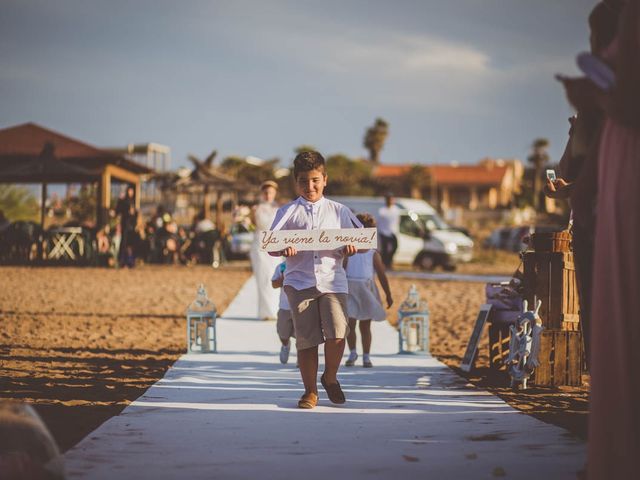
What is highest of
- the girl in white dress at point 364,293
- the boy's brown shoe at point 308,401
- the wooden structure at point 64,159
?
the wooden structure at point 64,159

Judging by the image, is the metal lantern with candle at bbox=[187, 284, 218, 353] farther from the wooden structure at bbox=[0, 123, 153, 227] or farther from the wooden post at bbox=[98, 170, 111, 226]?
the wooden post at bbox=[98, 170, 111, 226]

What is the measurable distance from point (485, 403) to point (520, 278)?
1.40m

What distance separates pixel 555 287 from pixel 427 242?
834 inches

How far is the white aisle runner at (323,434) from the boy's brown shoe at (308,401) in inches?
2.1

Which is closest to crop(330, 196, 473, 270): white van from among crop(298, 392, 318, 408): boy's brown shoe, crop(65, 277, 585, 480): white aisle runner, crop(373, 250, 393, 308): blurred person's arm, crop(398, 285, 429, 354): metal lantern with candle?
crop(398, 285, 429, 354): metal lantern with candle

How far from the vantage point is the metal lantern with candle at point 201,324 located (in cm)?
948

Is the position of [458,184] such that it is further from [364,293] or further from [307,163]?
[307,163]

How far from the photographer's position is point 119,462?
4.37 metres

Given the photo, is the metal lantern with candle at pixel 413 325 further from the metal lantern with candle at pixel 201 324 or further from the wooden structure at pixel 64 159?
the wooden structure at pixel 64 159

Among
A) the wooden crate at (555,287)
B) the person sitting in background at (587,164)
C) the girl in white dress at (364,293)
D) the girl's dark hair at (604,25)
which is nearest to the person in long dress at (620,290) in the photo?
the person sitting in background at (587,164)

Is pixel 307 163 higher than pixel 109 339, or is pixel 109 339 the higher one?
pixel 307 163

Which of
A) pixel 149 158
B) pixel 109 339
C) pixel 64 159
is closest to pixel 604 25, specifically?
pixel 109 339

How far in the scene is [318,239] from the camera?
20.0ft

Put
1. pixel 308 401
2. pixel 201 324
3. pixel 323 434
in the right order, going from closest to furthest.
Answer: pixel 323 434, pixel 308 401, pixel 201 324
